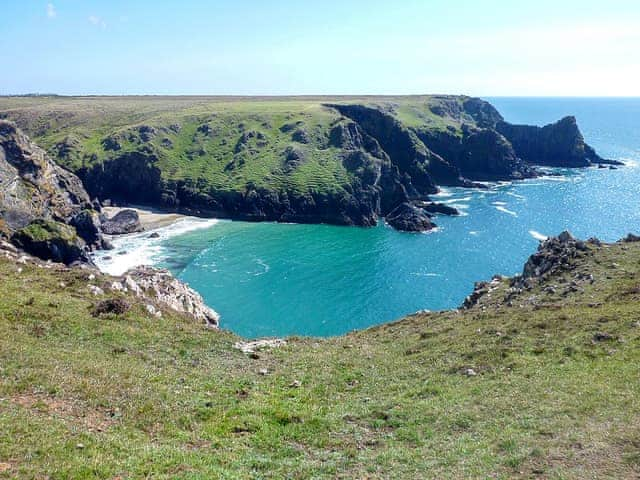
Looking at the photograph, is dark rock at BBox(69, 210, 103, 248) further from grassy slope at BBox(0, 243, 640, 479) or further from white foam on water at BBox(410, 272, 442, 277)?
grassy slope at BBox(0, 243, 640, 479)

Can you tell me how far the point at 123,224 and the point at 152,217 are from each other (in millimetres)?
17080

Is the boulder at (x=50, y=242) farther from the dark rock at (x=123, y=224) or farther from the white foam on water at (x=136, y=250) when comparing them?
the dark rock at (x=123, y=224)

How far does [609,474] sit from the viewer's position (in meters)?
15.2

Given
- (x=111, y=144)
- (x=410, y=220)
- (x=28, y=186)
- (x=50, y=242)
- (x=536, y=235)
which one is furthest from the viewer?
(x=111, y=144)

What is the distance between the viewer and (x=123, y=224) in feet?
401

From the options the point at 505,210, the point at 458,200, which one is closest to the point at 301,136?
the point at 458,200

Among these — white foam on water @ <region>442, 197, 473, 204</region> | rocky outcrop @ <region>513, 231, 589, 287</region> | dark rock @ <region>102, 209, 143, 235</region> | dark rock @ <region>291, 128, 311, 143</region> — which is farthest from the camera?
dark rock @ <region>291, 128, 311, 143</region>

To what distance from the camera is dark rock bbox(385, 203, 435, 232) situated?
421 feet

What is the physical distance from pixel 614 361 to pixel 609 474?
1069 centimetres

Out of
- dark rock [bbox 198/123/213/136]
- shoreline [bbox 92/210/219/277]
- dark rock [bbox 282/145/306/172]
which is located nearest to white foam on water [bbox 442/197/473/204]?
dark rock [bbox 282/145/306/172]

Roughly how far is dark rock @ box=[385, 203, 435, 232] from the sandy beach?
2493 inches

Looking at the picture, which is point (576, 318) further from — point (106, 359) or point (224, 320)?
point (224, 320)

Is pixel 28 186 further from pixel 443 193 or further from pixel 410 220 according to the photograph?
Answer: pixel 443 193

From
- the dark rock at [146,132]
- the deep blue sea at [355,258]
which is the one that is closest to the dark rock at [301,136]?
the deep blue sea at [355,258]
